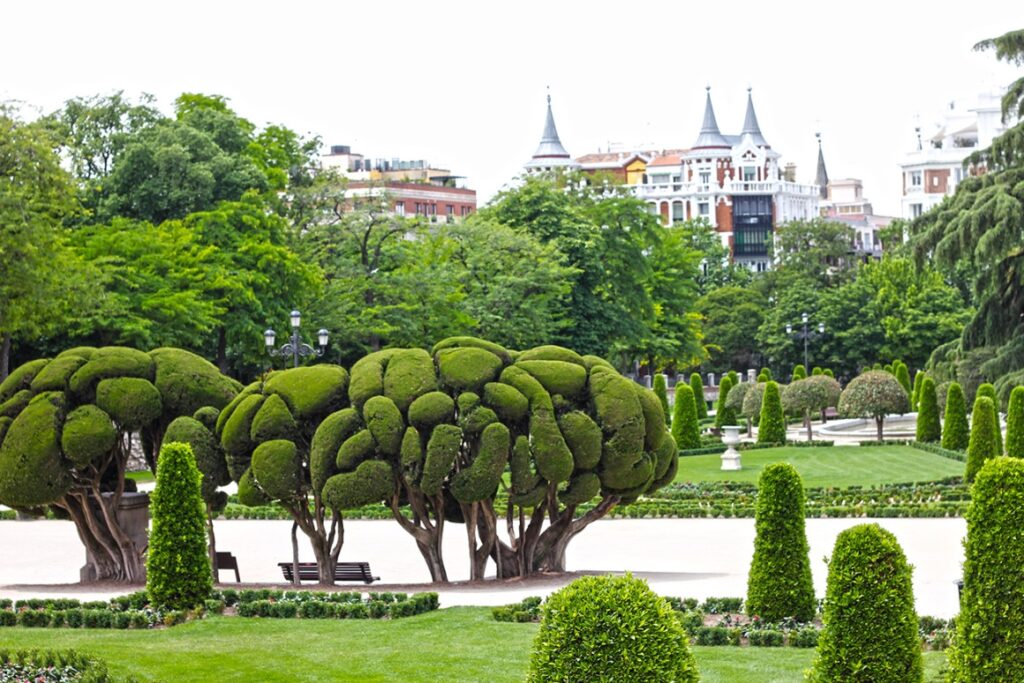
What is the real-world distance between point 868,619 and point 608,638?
253cm

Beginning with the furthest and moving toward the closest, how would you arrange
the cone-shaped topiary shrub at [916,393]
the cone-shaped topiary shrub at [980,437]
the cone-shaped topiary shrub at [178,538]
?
the cone-shaped topiary shrub at [916,393], the cone-shaped topiary shrub at [980,437], the cone-shaped topiary shrub at [178,538]

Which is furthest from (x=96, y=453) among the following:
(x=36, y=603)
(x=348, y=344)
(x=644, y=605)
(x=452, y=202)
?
(x=452, y=202)

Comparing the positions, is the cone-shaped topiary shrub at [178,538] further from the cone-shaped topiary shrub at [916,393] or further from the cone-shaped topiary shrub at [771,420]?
the cone-shaped topiary shrub at [916,393]

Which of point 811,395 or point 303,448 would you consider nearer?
point 303,448

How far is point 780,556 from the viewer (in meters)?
16.8

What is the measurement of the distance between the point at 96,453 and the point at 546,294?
31.9m

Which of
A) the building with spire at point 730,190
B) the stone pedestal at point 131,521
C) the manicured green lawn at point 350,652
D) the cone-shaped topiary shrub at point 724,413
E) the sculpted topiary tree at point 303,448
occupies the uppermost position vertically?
the building with spire at point 730,190

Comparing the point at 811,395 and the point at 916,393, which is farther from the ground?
the point at 916,393

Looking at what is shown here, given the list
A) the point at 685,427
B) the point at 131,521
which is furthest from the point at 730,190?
the point at 131,521

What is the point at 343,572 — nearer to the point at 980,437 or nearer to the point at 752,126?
the point at 980,437

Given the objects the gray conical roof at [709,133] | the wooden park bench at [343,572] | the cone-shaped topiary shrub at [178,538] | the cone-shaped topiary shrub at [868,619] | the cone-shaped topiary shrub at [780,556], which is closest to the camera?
the cone-shaped topiary shrub at [868,619]

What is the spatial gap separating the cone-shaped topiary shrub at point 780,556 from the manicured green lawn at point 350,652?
1.08m

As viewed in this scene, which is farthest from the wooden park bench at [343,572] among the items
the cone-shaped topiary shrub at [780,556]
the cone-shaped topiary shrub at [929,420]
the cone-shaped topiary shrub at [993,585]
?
the cone-shaped topiary shrub at [929,420]

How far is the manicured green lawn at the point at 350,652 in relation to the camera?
14422 millimetres
